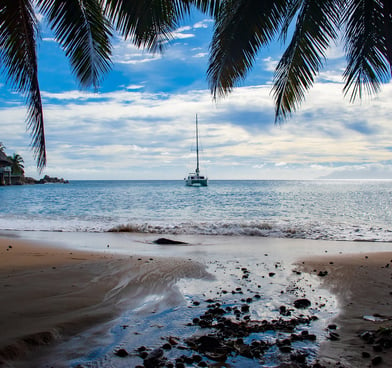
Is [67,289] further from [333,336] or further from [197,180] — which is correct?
[197,180]

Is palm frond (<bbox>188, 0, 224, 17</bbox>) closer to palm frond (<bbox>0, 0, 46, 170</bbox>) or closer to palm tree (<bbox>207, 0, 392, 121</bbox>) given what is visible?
palm tree (<bbox>207, 0, 392, 121</bbox>)

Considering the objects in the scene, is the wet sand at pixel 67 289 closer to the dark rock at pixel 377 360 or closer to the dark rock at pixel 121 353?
the dark rock at pixel 121 353

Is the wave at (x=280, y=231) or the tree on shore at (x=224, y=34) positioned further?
the wave at (x=280, y=231)

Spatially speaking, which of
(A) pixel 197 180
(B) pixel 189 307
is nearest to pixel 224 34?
(B) pixel 189 307

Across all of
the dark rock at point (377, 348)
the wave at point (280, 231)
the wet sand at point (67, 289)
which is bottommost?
the wave at point (280, 231)

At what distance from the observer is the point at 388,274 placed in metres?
6.75

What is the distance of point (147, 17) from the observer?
545 centimetres

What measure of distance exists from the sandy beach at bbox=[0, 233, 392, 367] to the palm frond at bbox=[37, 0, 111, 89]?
3771 millimetres

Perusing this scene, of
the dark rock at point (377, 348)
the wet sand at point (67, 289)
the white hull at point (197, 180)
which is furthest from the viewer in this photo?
the white hull at point (197, 180)

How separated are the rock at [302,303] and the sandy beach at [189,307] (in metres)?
0.05

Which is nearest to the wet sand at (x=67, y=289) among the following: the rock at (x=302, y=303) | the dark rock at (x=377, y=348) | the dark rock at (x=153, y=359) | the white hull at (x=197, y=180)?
the dark rock at (x=153, y=359)

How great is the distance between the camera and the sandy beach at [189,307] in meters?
3.32

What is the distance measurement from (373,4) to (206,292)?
199 inches

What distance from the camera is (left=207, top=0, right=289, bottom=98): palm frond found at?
524 cm
